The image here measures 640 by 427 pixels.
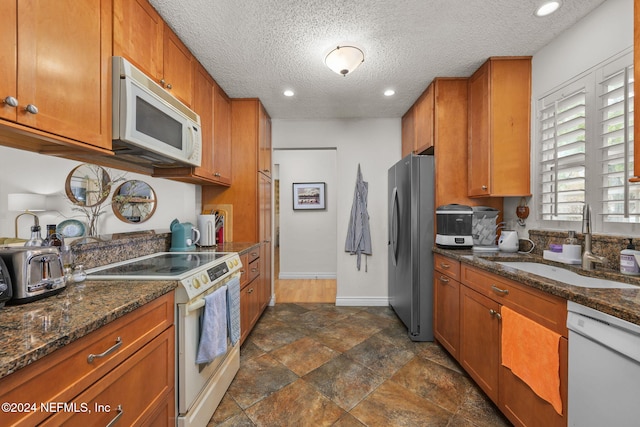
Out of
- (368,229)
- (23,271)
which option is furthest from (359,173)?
(23,271)

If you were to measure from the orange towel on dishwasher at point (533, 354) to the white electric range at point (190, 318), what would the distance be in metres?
1.63

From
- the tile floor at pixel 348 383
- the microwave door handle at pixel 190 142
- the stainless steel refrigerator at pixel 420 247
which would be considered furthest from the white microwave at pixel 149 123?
the stainless steel refrigerator at pixel 420 247

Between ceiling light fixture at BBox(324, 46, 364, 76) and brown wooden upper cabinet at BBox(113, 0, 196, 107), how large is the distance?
1.08 m

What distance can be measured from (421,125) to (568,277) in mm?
1846

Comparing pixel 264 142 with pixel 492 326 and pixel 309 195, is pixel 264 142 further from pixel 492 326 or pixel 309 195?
pixel 492 326

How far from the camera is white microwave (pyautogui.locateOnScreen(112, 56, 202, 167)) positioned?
4.13ft

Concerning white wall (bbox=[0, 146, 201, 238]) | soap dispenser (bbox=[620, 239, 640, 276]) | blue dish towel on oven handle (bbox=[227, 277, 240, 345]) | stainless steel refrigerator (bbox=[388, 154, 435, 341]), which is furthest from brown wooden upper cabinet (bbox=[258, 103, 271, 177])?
soap dispenser (bbox=[620, 239, 640, 276])

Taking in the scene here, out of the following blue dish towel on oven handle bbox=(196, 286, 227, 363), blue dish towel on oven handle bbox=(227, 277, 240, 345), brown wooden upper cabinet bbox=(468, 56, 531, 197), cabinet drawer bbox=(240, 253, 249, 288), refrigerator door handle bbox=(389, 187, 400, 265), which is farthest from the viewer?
refrigerator door handle bbox=(389, 187, 400, 265)

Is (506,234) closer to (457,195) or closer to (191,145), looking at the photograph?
(457,195)

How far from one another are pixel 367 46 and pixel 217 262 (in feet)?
6.23

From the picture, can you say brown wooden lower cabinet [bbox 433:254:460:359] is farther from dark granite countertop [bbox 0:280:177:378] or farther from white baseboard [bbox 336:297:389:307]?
dark granite countertop [bbox 0:280:177:378]

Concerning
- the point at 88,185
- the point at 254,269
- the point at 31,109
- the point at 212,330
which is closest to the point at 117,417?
the point at 212,330

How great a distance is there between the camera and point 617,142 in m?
1.45

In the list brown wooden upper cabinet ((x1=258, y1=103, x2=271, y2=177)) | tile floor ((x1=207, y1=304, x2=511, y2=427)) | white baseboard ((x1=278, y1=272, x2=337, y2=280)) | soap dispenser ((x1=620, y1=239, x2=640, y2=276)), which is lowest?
tile floor ((x1=207, y1=304, x2=511, y2=427))
